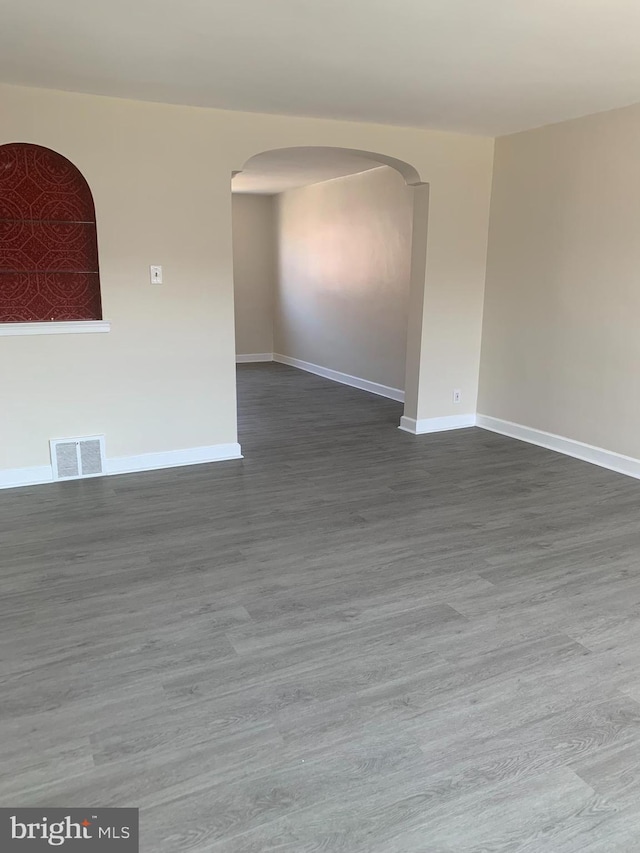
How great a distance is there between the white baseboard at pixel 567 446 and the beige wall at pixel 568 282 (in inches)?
2.3

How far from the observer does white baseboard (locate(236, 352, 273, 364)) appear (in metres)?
9.45

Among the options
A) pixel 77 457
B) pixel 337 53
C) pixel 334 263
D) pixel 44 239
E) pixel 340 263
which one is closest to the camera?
pixel 337 53

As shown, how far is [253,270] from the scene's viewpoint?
9.31 metres

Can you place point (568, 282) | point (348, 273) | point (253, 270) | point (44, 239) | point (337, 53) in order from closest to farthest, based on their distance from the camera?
point (337, 53) < point (44, 239) < point (568, 282) < point (348, 273) < point (253, 270)

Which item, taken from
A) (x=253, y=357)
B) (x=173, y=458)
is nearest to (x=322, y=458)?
(x=173, y=458)

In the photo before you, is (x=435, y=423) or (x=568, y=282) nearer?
(x=568, y=282)

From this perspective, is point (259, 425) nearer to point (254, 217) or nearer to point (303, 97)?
point (303, 97)

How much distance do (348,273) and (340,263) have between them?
234 millimetres

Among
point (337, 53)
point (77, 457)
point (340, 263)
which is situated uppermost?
point (337, 53)

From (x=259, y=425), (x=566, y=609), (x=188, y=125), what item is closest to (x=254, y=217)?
(x=259, y=425)

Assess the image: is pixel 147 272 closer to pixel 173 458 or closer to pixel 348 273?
pixel 173 458

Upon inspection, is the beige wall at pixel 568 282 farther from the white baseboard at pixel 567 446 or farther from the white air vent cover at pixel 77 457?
the white air vent cover at pixel 77 457

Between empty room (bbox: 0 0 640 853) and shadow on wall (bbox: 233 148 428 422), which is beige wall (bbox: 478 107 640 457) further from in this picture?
shadow on wall (bbox: 233 148 428 422)

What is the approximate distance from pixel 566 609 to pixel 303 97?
3234mm
